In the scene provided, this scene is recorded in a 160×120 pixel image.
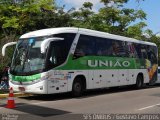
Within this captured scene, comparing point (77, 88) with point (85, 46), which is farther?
point (85, 46)

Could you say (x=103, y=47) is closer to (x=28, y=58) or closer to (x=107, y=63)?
(x=107, y=63)

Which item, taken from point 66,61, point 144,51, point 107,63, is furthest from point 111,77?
point 144,51

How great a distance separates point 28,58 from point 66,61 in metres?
1.76

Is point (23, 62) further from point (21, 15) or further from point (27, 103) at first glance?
point (21, 15)

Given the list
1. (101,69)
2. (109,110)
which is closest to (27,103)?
(109,110)

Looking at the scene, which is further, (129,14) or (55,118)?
(129,14)

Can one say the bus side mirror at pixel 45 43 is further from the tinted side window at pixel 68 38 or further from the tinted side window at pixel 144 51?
the tinted side window at pixel 144 51

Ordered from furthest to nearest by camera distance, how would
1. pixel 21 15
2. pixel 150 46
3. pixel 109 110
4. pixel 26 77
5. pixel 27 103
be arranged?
1. pixel 150 46
2. pixel 21 15
3. pixel 26 77
4. pixel 27 103
5. pixel 109 110

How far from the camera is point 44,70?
1628 centimetres

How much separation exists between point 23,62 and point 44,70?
1.37 metres

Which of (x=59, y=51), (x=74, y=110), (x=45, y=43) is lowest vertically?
(x=74, y=110)

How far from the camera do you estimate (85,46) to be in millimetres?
18812

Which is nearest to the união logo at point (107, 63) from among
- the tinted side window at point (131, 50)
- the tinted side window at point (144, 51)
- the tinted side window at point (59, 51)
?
the tinted side window at point (131, 50)

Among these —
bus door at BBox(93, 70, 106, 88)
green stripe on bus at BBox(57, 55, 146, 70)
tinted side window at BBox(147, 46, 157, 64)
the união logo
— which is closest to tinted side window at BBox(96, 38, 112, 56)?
green stripe on bus at BBox(57, 55, 146, 70)
